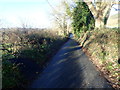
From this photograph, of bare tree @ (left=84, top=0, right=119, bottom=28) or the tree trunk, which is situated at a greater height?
bare tree @ (left=84, top=0, right=119, bottom=28)

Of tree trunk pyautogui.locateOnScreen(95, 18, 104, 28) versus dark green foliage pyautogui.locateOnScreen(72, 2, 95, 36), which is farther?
dark green foliage pyautogui.locateOnScreen(72, 2, 95, 36)

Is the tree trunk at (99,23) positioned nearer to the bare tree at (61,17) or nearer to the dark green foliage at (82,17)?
the dark green foliage at (82,17)

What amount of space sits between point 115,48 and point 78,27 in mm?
16761

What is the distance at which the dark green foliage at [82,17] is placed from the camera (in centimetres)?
2186

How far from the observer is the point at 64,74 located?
6547 millimetres

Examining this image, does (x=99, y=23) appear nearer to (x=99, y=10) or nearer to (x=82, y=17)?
(x=99, y=10)

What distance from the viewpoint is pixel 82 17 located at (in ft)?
72.7

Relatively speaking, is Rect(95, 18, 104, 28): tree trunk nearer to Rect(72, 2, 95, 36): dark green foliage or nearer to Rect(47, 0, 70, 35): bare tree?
Rect(72, 2, 95, 36): dark green foliage

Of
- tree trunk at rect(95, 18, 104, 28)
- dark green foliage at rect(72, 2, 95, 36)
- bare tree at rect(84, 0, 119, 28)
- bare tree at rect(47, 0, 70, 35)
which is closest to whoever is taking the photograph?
bare tree at rect(84, 0, 119, 28)

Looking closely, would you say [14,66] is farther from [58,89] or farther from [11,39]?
[11,39]

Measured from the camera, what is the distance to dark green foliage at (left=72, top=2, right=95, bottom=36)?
2186 centimetres

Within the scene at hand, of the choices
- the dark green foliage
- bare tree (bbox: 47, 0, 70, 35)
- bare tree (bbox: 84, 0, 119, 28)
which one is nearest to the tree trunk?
bare tree (bbox: 84, 0, 119, 28)

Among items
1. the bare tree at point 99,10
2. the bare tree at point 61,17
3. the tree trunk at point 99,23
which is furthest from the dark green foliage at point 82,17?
the tree trunk at point 99,23

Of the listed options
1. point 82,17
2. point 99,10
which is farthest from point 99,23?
point 82,17
